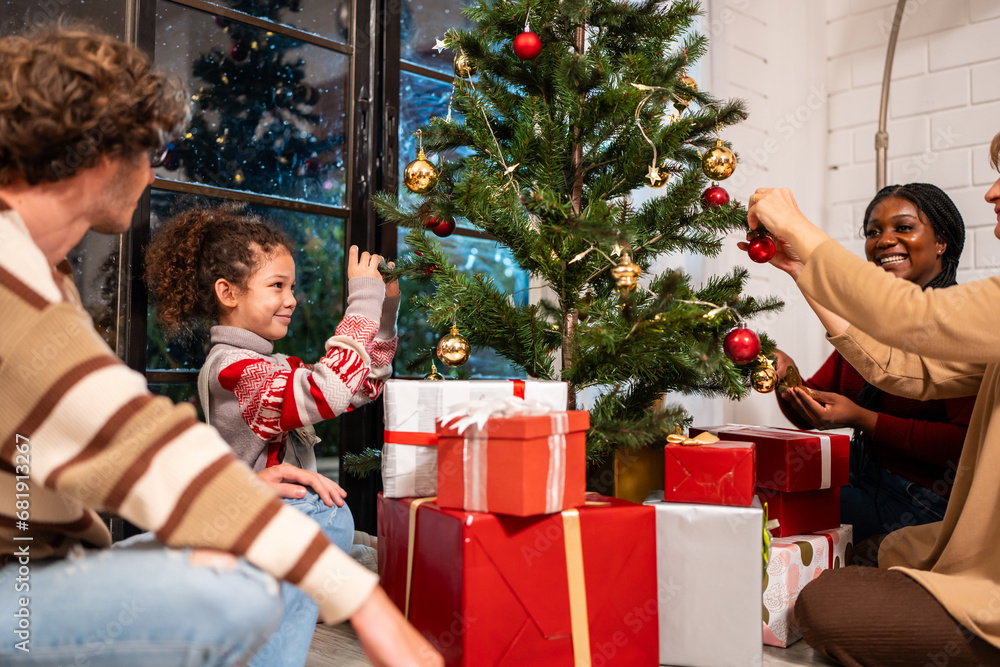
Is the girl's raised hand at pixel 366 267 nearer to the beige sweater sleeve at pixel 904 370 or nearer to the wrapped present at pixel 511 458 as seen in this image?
the wrapped present at pixel 511 458

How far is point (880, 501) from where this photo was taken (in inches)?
69.4

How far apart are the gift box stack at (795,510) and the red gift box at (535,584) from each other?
0.31 m

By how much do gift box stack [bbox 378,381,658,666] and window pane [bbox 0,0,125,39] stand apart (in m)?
1.06

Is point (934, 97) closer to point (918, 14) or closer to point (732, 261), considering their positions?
point (918, 14)

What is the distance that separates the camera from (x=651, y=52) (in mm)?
1440

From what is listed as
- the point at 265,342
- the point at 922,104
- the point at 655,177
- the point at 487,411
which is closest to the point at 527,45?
the point at 655,177

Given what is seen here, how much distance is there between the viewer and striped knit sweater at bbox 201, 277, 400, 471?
138 cm

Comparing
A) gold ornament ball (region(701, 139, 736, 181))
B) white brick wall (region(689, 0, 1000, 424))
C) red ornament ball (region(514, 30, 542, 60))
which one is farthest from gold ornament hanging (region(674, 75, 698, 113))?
white brick wall (region(689, 0, 1000, 424))

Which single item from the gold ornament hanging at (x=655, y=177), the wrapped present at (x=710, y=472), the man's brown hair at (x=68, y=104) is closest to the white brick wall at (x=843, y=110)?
the gold ornament hanging at (x=655, y=177)

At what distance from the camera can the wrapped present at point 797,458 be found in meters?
1.49

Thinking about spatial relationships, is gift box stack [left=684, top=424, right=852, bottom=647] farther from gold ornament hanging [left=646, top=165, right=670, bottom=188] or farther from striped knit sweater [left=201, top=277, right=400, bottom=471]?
striped knit sweater [left=201, top=277, right=400, bottom=471]

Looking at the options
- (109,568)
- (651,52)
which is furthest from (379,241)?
(109,568)

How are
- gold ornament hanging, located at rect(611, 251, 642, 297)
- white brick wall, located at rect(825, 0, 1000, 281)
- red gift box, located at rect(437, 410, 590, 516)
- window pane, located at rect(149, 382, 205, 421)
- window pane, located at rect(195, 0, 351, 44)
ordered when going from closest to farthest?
red gift box, located at rect(437, 410, 590, 516) → gold ornament hanging, located at rect(611, 251, 642, 297) → window pane, located at rect(149, 382, 205, 421) → window pane, located at rect(195, 0, 351, 44) → white brick wall, located at rect(825, 0, 1000, 281)

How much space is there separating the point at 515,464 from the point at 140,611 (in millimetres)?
521
